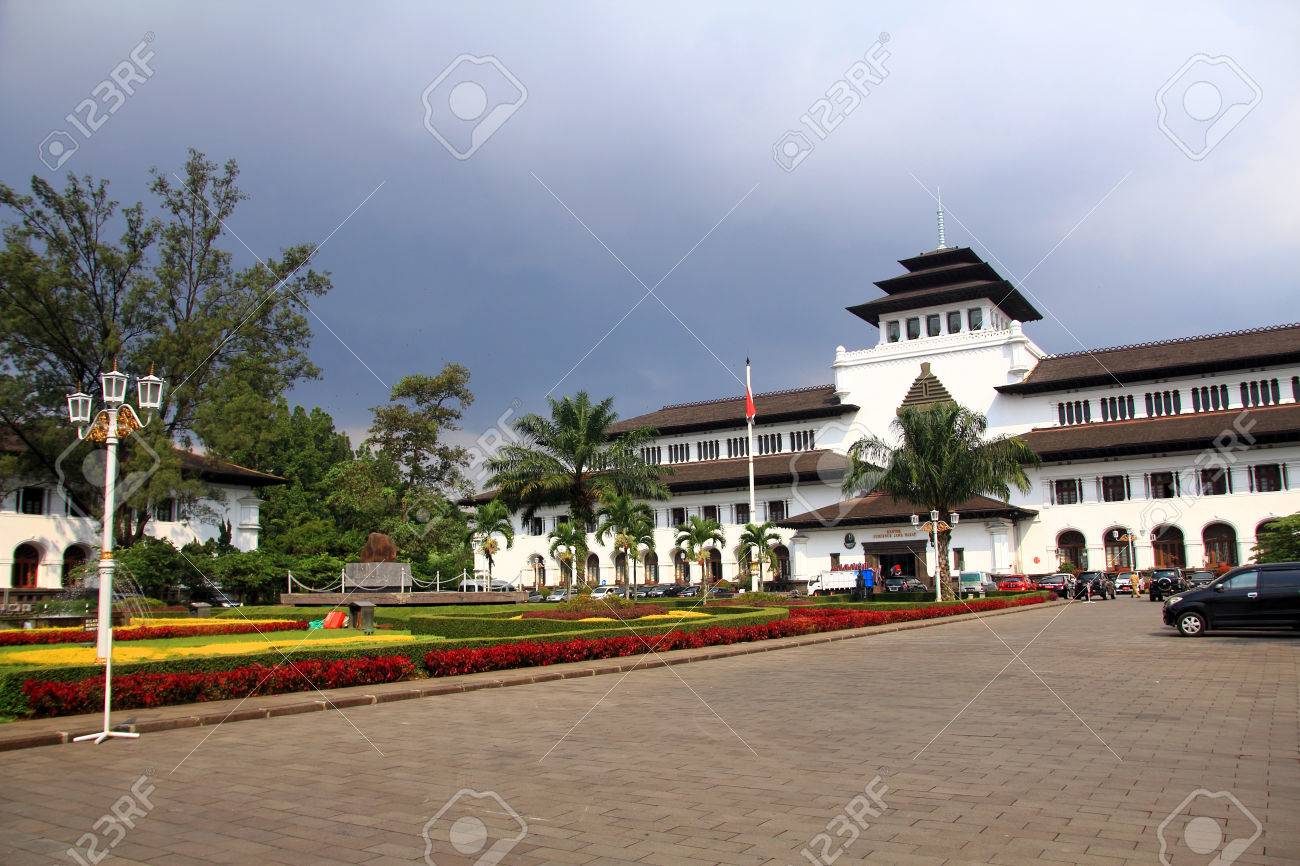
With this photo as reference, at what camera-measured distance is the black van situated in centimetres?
1806

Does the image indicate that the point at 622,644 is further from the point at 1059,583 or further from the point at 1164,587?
the point at 1059,583

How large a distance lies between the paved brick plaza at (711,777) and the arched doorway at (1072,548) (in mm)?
39914

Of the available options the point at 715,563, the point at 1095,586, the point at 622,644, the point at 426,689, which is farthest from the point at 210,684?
the point at 715,563

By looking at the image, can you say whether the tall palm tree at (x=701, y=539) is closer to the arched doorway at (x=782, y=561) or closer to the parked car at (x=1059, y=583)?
the arched doorway at (x=782, y=561)

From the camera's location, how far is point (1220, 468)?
45.8 m

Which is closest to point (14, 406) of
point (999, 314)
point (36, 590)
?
point (36, 590)

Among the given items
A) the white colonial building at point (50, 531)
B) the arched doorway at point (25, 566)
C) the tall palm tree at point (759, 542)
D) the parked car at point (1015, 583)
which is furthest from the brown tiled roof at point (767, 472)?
the arched doorway at point (25, 566)

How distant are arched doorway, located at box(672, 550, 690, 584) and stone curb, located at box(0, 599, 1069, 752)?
36697 millimetres

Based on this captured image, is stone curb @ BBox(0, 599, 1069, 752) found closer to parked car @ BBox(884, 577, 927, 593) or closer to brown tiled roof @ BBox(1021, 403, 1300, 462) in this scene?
parked car @ BBox(884, 577, 927, 593)

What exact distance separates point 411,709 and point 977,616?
72.1 feet

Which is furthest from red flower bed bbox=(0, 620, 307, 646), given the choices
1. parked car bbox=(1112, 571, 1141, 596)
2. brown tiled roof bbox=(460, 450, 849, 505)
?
parked car bbox=(1112, 571, 1141, 596)

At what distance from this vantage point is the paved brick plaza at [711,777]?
17.5 ft

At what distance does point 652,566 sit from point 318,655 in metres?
48.1

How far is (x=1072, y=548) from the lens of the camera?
4988cm
